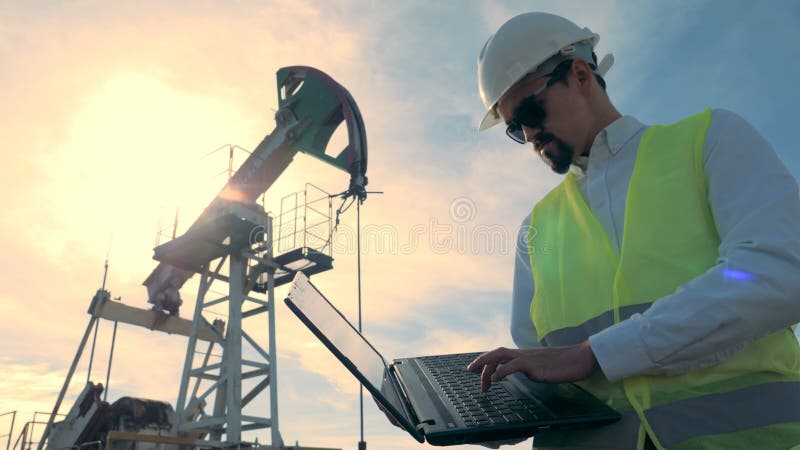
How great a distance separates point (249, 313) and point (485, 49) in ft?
40.5

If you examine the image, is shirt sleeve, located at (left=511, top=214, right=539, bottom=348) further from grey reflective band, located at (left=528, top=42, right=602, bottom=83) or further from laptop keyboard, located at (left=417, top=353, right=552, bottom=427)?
grey reflective band, located at (left=528, top=42, right=602, bottom=83)

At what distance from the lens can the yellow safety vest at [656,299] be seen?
5.21 ft

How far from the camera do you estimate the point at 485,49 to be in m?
2.62

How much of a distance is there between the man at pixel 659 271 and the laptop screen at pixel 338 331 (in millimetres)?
490

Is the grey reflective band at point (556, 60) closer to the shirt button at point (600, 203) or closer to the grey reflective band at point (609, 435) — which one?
the shirt button at point (600, 203)

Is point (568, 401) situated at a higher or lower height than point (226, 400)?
lower

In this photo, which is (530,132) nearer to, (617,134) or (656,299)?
(617,134)

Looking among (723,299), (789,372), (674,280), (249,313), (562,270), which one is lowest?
(789,372)

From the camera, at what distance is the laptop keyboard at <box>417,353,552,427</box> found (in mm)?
1710

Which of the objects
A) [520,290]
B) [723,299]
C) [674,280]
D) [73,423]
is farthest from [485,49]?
[73,423]

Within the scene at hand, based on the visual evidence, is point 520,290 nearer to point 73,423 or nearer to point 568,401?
point 568,401

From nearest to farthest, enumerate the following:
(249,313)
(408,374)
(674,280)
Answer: (674,280), (408,374), (249,313)

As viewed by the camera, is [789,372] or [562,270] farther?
[562,270]

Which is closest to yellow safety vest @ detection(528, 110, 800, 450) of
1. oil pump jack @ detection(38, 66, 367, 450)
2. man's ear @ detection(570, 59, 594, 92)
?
man's ear @ detection(570, 59, 594, 92)
